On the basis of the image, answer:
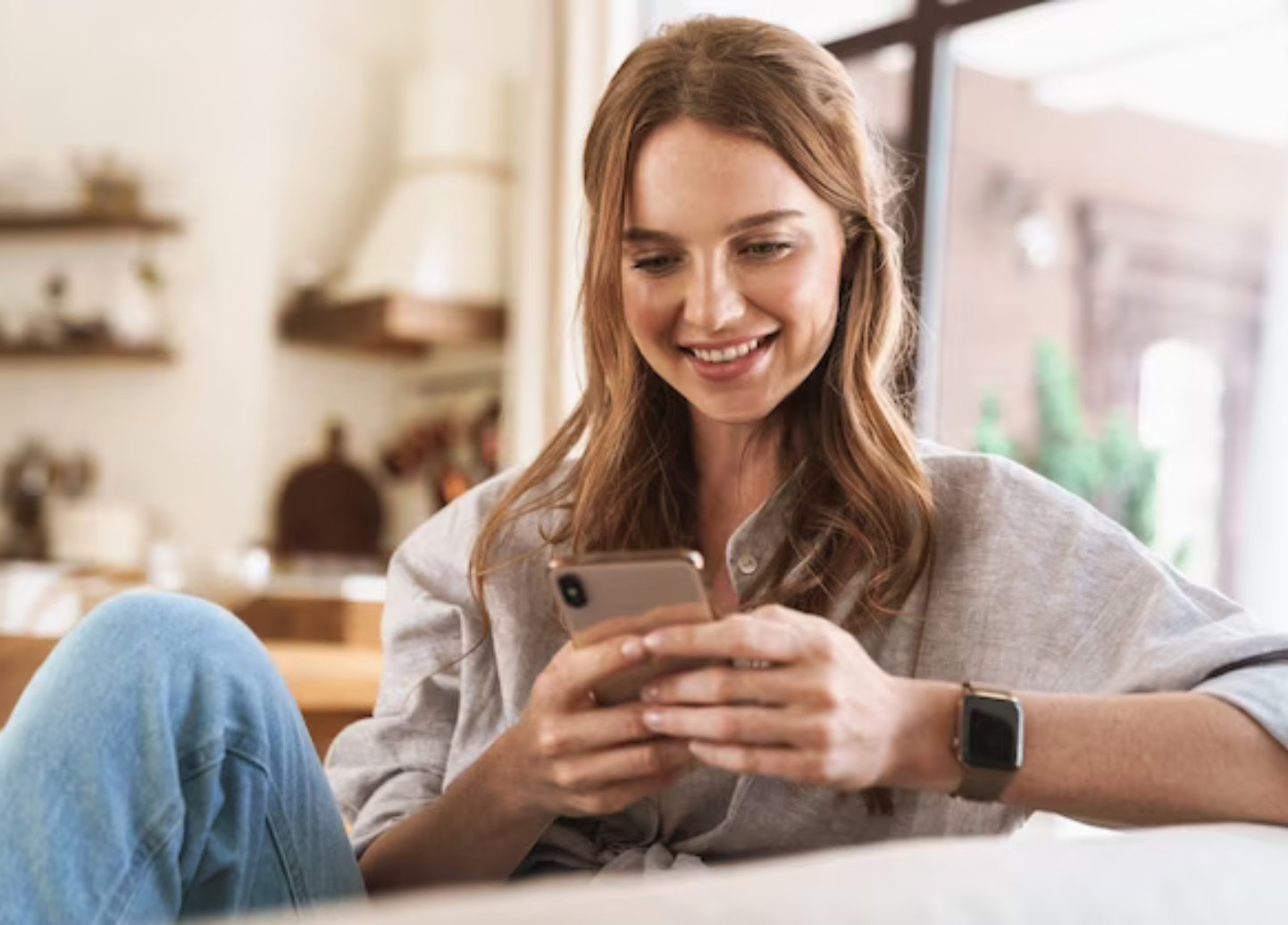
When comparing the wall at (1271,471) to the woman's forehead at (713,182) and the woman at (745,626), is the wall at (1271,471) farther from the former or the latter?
the woman's forehead at (713,182)

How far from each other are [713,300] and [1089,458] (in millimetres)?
4730

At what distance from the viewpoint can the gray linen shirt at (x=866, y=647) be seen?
129cm

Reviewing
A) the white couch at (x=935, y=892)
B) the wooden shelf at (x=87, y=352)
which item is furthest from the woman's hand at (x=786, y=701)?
the wooden shelf at (x=87, y=352)

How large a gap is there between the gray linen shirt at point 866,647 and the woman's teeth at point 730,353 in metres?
0.14

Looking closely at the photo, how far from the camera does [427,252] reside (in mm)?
4676

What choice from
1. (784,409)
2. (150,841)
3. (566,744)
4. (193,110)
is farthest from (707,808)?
(193,110)

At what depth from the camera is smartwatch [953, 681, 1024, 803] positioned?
1104 millimetres

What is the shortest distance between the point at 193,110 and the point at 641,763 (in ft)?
14.0

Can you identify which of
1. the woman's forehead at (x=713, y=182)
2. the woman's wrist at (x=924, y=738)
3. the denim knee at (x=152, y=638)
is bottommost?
the woman's wrist at (x=924, y=738)

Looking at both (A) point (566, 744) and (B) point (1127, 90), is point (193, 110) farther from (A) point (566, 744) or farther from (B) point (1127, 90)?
(B) point (1127, 90)

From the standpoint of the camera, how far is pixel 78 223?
5.04m

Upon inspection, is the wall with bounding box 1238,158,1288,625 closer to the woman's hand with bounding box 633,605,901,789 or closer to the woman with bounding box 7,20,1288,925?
the woman with bounding box 7,20,1288,925

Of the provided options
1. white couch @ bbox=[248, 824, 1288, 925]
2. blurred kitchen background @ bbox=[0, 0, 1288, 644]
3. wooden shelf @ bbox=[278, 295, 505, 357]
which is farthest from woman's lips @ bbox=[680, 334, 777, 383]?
wooden shelf @ bbox=[278, 295, 505, 357]

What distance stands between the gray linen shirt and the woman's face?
128 millimetres
